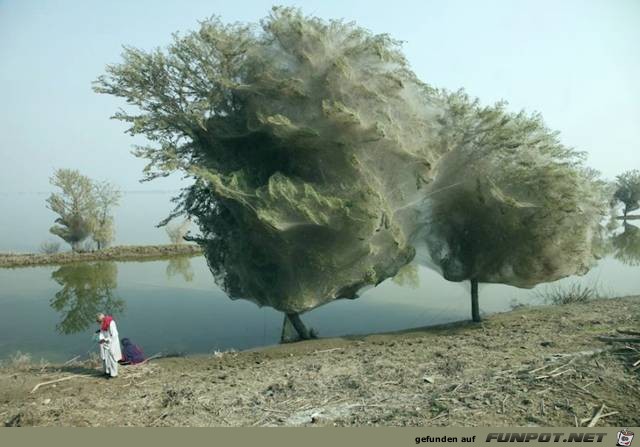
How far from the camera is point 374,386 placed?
840 cm

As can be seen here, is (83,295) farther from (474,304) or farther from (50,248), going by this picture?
(474,304)

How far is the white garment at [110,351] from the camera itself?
9727mm

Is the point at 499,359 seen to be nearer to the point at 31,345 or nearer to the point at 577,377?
the point at 577,377

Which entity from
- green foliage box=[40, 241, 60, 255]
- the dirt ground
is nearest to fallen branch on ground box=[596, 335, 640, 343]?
the dirt ground

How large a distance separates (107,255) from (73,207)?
4458 mm

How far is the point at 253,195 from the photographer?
11.4 meters

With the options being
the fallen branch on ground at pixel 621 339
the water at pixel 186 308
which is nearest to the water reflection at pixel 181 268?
the water at pixel 186 308

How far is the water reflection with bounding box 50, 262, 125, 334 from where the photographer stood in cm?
1867

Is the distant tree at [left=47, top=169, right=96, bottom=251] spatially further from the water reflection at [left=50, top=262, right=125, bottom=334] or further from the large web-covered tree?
the large web-covered tree

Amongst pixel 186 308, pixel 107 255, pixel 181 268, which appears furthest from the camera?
pixel 107 255

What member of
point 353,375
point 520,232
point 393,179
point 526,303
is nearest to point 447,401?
point 353,375

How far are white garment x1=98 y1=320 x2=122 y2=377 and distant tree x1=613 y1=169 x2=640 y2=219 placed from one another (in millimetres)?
53273

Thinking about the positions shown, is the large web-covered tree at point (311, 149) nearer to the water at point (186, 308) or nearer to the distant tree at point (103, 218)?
the water at point (186, 308)

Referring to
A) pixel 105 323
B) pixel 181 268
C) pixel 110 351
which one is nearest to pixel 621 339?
pixel 110 351
